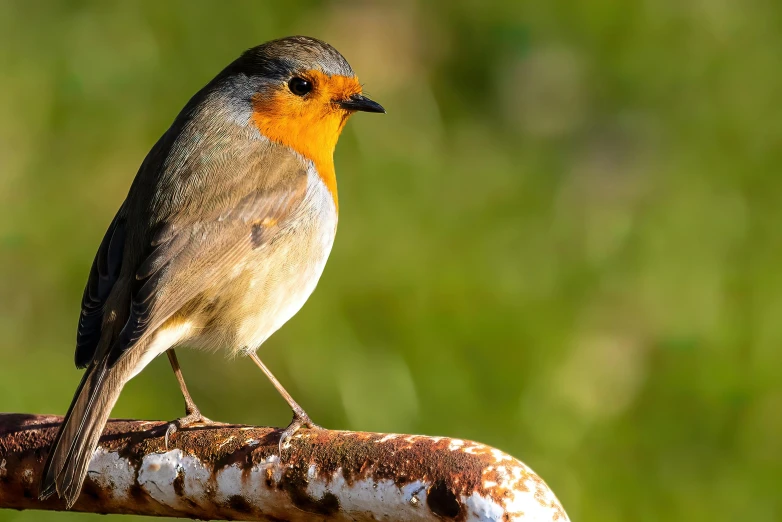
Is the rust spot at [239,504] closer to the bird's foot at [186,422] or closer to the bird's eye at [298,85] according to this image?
the bird's foot at [186,422]

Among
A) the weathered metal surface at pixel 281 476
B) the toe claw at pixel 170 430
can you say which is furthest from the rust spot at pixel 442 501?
the toe claw at pixel 170 430

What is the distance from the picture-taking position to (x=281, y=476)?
7.10 feet

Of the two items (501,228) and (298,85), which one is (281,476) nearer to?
(298,85)

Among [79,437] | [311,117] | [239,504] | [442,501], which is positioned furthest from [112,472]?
[311,117]

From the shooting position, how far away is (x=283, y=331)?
4.80 m

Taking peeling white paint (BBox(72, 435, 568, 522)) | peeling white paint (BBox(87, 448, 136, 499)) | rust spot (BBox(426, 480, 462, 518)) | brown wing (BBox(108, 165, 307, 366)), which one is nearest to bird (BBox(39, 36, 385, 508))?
brown wing (BBox(108, 165, 307, 366))

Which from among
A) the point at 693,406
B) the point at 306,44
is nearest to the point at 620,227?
the point at 693,406

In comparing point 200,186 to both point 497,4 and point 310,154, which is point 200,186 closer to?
point 310,154

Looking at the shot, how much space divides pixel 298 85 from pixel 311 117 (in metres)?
0.10

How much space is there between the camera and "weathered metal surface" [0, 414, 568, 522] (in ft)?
6.33

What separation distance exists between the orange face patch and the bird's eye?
1cm

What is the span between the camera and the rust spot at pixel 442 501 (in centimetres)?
195

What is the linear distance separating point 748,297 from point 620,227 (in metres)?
0.65

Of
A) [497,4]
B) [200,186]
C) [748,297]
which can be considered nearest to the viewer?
[200,186]
